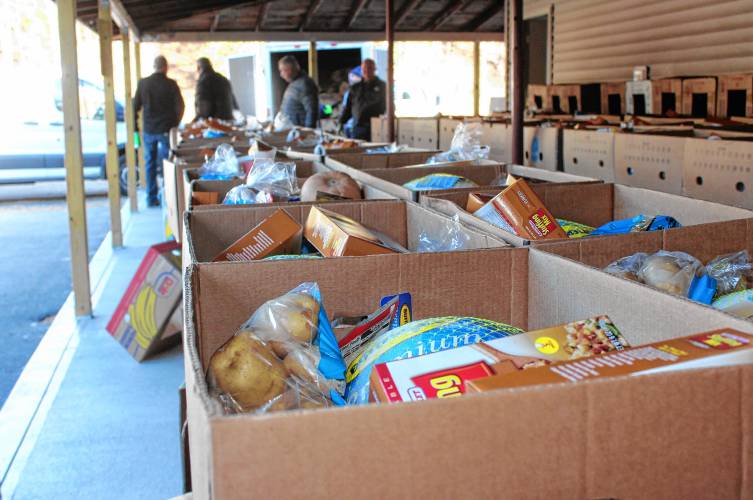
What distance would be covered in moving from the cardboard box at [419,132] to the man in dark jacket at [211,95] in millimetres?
3321

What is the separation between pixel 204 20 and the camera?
12.9 metres

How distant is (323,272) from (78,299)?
3.61 meters

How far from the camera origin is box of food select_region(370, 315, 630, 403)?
2.86 feet

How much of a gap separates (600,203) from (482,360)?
147 centimetres

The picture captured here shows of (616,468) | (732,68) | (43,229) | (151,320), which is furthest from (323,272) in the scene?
(43,229)

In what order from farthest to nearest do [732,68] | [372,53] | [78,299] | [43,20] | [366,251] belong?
1. [43,20]
2. [372,53]
3. [732,68]
4. [78,299]
5. [366,251]

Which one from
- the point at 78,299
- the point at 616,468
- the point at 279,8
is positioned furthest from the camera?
the point at 279,8

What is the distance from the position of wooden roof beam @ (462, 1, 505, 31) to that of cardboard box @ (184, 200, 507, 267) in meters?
11.3

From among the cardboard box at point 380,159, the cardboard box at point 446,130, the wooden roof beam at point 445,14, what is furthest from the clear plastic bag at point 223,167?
the wooden roof beam at point 445,14

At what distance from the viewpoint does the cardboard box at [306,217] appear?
77.5 inches

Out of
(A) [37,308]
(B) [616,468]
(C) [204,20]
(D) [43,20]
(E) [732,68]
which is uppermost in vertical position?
(D) [43,20]

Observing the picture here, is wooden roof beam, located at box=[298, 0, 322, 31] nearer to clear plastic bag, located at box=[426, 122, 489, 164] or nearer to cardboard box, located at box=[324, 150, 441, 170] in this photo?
clear plastic bag, located at box=[426, 122, 489, 164]

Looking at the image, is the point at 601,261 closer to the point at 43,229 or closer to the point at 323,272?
the point at 323,272

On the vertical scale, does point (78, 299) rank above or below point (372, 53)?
below
